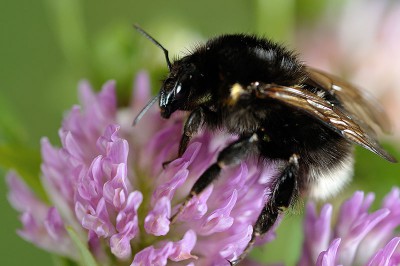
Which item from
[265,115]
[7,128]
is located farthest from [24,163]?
[265,115]

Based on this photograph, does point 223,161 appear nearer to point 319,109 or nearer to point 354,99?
point 319,109

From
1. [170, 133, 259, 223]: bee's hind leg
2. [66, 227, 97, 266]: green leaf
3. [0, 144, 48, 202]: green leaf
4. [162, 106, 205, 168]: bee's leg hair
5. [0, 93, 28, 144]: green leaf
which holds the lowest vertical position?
[66, 227, 97, 266]: green leaf

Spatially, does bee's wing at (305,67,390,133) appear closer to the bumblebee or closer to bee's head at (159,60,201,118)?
the bumblebee

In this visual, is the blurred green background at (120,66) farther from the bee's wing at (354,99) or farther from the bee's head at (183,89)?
the bee's head at (183,89)

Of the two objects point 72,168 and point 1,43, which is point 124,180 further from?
point 1,43

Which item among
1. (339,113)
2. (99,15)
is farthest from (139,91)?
(99,15)

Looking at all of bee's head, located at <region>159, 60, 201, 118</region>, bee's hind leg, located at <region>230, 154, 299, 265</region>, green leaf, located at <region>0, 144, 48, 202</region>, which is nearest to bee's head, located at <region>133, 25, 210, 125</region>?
bee's head, located at <region>159, 60, 201, 118</region>

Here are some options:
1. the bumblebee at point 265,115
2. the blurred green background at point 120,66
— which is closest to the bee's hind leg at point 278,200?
the bumblebee at point 265,115
